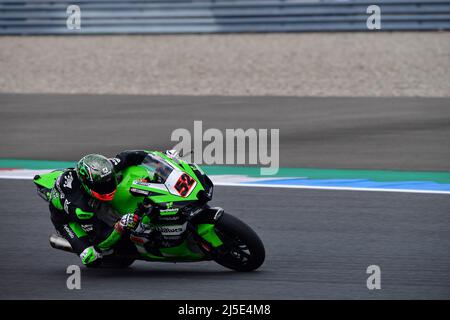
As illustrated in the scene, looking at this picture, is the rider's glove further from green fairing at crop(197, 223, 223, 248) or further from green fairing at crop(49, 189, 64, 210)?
green fairing at crop(49, 189, 64, 210)

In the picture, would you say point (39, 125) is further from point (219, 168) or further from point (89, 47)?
point (89, 47)

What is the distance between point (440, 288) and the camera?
6.63 metres

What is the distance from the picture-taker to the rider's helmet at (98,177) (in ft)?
22.2

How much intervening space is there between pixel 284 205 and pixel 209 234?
2.72 meters

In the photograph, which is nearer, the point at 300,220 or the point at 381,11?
the point at 300,220

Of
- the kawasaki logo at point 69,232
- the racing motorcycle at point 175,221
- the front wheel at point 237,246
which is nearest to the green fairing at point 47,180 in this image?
the racing motorcycle at point 175,221

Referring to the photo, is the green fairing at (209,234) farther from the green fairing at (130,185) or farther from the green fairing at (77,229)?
the green fairing at (77,229)

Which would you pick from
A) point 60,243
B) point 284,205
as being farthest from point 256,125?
point 60,243

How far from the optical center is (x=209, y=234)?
688 cm

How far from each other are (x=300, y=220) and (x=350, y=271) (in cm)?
173

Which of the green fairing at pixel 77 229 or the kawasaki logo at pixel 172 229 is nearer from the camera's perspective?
the kawasaki logo at pixel 172 229

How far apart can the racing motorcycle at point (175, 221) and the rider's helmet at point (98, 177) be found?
16 centimetres

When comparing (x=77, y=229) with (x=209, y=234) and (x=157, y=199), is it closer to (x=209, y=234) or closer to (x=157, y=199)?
(x=157, y=199)

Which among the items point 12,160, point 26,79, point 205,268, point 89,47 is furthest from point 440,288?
point 89,47
